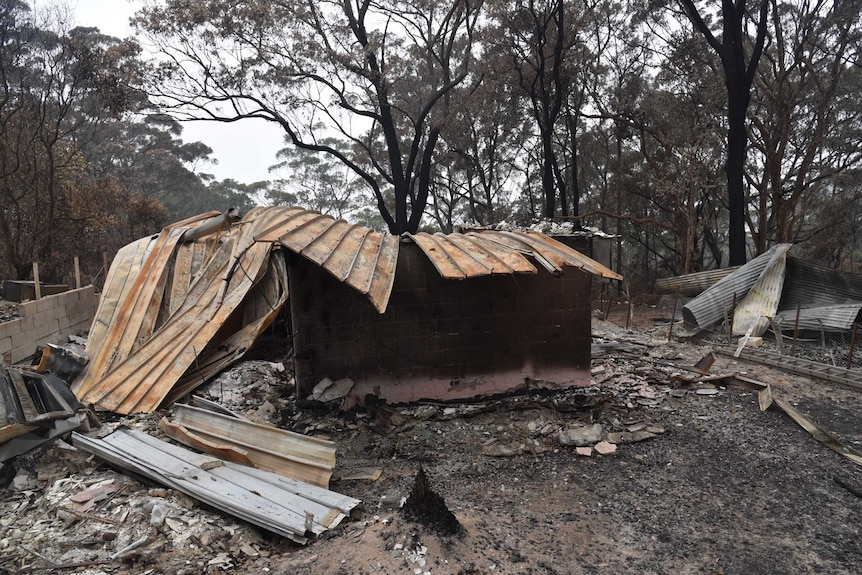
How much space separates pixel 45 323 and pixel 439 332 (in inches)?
325

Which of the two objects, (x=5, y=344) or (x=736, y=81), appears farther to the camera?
(x=736, y=81)

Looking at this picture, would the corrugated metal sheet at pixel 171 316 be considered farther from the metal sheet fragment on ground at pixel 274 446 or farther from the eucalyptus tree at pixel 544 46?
the eucalyptus tree at pixel 544 46

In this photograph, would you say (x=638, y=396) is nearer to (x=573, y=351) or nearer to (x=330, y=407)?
(x=573, y=351)

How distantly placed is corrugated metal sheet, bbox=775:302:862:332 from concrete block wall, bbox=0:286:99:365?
1384 centimetres

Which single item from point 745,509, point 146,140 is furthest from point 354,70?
point 146,140

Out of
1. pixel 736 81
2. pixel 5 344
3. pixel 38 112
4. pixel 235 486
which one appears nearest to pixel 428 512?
pixel 235 486

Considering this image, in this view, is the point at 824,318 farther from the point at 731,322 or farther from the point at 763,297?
the point at 731,322

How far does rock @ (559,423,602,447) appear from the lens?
5617 millimetres

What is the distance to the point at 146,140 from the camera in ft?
91.2

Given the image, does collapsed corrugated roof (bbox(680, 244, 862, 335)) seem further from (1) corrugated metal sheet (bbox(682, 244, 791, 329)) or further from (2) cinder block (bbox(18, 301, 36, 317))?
(2) cinder block (bbox(18, 301, 36, 317))

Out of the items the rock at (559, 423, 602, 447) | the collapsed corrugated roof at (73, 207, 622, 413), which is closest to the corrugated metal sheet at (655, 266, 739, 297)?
the collapsed corrugated roof at (73, 207, 622, 413)

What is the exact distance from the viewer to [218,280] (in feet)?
25.1

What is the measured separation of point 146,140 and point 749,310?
29702 millimetres

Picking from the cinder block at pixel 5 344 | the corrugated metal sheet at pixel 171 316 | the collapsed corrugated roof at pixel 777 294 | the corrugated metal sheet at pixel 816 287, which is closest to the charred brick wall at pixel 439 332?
the corrugated metal sheet at pixel 171 316
